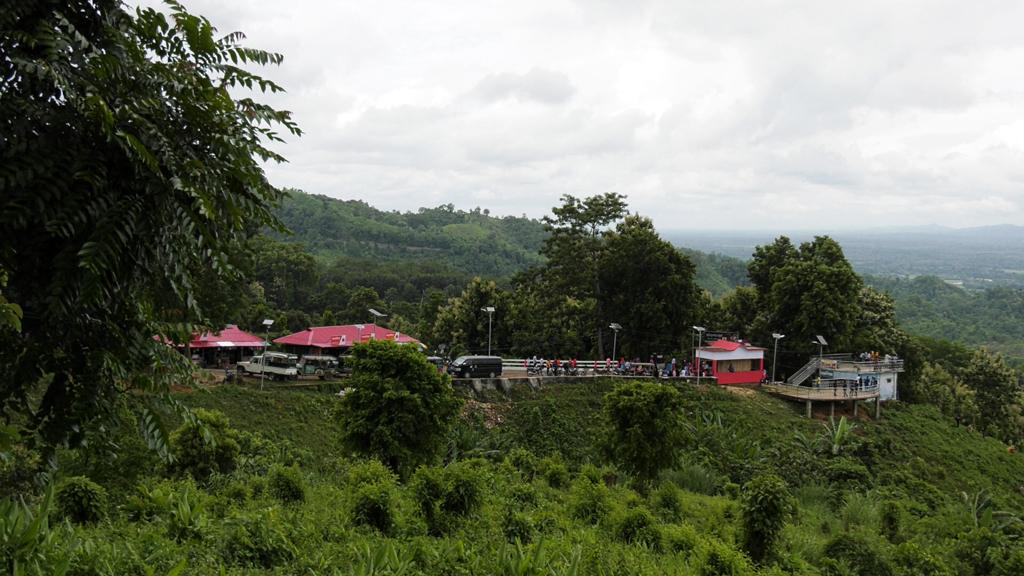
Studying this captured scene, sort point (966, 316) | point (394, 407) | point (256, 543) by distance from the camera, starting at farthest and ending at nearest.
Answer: point (966, 316) < point (394, 407) < point (256, 543)

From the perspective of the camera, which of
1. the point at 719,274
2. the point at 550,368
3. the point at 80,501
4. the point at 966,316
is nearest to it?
the point at 80,501

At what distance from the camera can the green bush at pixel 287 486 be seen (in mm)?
12828

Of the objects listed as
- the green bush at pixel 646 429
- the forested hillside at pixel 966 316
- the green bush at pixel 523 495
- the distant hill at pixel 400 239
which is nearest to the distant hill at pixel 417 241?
the distant hill at pixel 400 239

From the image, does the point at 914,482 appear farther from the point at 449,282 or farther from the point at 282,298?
the point at 449,282

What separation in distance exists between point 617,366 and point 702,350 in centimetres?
387

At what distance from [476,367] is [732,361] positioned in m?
12.2

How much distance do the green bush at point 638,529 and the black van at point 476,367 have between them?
14.8 m

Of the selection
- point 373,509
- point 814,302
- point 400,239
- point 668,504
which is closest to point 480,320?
point 814,302

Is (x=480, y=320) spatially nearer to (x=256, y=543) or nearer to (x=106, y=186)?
(x=256, y=543)

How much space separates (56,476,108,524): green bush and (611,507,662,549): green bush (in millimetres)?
8400

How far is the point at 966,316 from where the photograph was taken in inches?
5138

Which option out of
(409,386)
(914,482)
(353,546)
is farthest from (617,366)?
(353,546)

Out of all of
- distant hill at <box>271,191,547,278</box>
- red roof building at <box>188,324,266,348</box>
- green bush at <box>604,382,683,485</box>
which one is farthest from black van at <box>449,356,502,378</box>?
distant hill at <box>271,191,547,278</box>

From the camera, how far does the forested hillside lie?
358 ft
